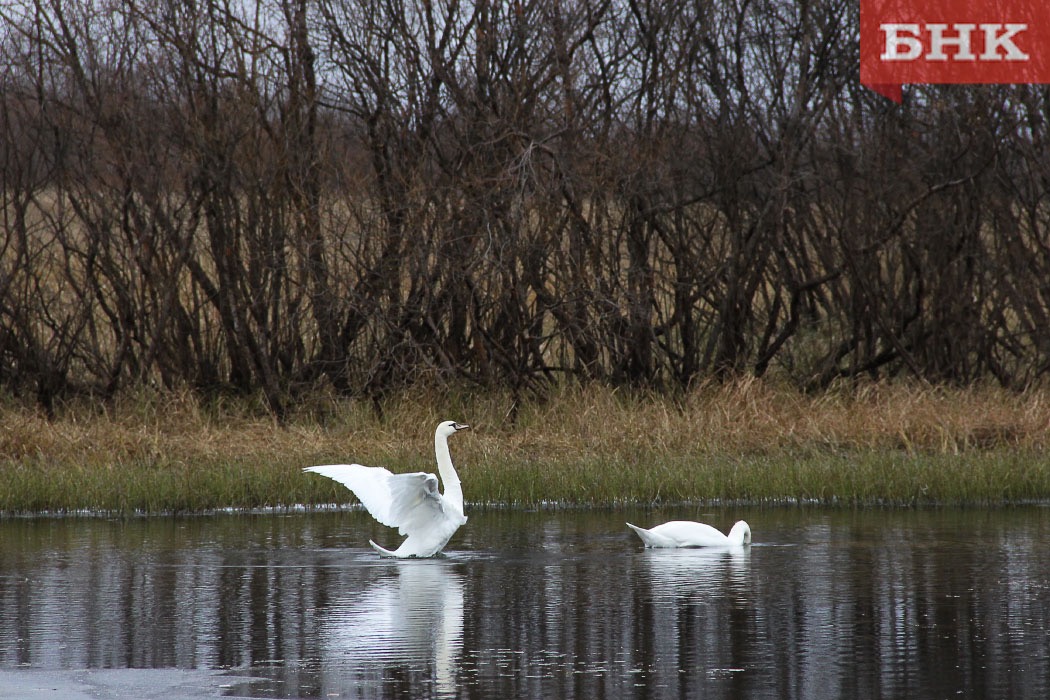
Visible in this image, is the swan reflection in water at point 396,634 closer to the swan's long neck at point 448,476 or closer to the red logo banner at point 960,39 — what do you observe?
the swan's long neck at point 448,476

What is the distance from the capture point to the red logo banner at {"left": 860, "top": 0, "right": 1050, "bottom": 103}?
2170 cm

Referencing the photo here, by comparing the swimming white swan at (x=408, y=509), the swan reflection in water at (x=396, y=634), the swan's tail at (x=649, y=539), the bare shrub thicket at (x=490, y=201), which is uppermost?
the bare shrub thicket at (x=490, y=201)

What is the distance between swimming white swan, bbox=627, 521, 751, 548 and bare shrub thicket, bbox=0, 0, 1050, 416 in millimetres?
8014

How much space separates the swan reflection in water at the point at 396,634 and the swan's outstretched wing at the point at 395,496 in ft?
2.12

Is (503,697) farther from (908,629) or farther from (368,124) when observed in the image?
(368,124)

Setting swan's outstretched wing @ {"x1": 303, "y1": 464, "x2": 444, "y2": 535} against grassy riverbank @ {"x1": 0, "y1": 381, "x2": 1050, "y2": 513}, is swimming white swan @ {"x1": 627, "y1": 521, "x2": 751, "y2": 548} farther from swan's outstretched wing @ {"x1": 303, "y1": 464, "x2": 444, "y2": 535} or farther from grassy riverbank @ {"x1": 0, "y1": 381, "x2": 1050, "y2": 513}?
grassy riverbank @ {"x1": 0, "y1": 381, "x2": 1050, "y2": 513}

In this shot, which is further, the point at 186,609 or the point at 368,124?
the point at 368,124

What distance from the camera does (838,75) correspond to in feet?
73.7

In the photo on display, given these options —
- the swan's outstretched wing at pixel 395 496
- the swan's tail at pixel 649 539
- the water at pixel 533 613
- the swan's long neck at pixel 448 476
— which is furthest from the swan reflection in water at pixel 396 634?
the swan's tail at pixel 649 539

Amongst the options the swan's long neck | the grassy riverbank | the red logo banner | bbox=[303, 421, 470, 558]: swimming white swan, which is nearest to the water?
bbox=[303, 421, 470, 558]: swimming white swan

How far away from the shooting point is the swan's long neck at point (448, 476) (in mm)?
12055

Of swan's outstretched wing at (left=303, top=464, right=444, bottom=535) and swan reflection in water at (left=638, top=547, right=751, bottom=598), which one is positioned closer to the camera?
swan reflection in water at (left=638, top=547, right=751, bottom=598)

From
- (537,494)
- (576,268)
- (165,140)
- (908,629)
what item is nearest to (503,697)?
(908,629)

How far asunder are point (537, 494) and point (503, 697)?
8780mm
